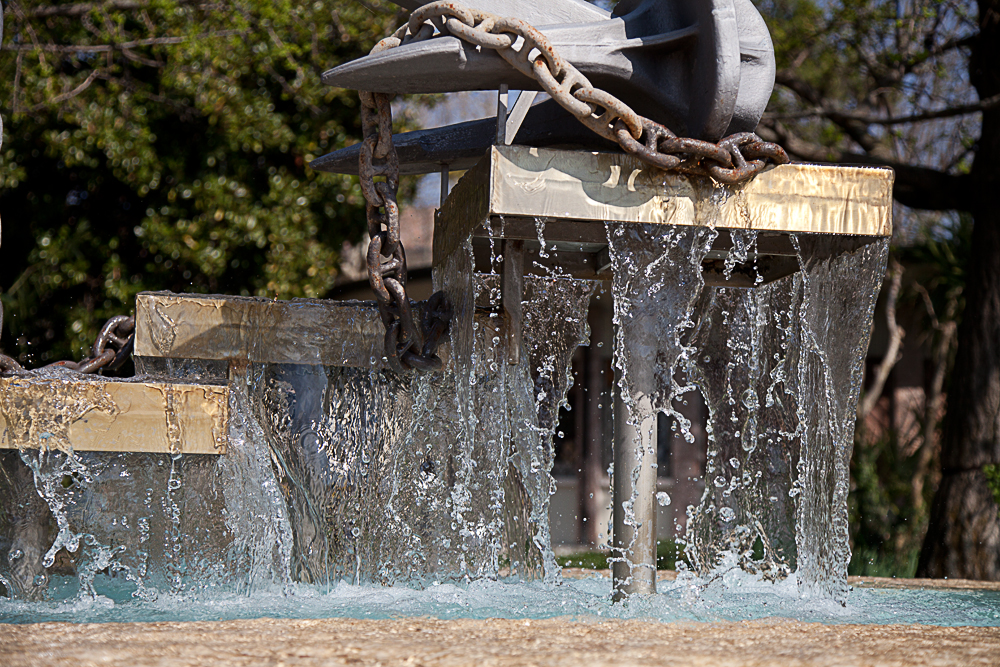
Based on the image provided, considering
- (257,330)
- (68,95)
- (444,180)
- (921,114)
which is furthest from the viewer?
(68,95)

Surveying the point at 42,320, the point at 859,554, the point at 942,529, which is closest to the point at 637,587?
the point at 942,529

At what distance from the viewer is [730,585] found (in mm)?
3041

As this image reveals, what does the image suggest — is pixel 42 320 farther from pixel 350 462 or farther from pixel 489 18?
pixel 489 18

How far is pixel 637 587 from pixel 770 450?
91cm

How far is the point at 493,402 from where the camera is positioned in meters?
3.04

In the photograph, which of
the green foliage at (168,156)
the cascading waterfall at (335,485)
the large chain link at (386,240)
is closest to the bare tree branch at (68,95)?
the green foliage at (168,156)

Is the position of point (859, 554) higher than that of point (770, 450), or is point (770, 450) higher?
point (770, 450)

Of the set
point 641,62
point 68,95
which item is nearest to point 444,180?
point 641,62

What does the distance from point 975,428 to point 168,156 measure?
18.9ft

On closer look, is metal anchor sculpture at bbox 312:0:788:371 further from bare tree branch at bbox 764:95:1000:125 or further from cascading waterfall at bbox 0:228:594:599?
bare tree branch at bbox 764:95:1000:125

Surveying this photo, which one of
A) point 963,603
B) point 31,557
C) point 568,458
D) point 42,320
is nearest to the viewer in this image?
point 31,557

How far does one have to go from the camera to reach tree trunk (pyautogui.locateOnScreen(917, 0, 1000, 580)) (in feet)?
17.6

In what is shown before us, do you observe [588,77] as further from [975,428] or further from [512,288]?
[975,428]

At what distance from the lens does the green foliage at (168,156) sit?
22.5 feet
